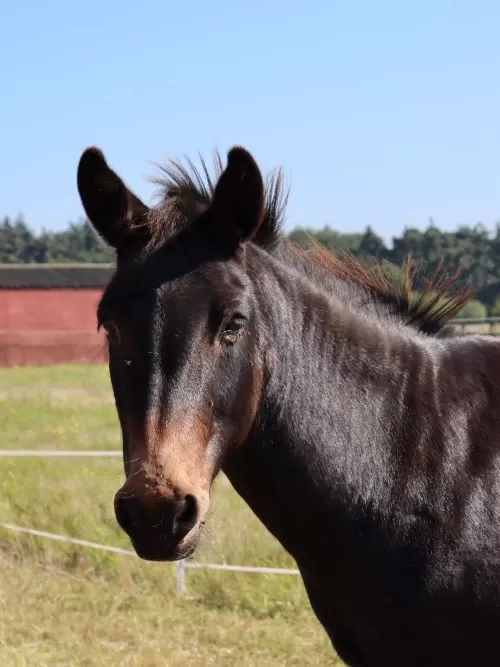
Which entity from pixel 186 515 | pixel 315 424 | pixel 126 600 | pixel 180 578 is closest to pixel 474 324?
pixel 180 578

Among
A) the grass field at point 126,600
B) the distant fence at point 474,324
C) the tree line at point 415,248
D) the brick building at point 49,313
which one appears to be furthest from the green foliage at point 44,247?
the grass field at point 126,600

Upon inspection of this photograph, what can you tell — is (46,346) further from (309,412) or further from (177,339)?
(177,339)

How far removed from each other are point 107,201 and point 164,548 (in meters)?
1.26

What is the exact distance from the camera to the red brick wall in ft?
116

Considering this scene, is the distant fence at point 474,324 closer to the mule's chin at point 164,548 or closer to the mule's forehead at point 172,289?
the mule's forehead at point 172,289

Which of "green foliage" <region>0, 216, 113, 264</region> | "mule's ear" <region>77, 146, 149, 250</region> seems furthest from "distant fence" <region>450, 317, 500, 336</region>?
"green foliage" <region>0, 216, 113, 264</region>

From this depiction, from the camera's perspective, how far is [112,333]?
9.88ft

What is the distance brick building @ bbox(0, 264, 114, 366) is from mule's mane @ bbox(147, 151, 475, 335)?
3116 cm

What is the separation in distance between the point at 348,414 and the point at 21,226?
11673 cm

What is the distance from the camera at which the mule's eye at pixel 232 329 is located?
293 centimetres

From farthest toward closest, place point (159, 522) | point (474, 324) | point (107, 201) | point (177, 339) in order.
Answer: point (474, 324)
point (107, 201)
point (177, 339)
point (159, 522)

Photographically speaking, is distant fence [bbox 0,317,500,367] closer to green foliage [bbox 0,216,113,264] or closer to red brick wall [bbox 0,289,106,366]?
red brick wall [bbox 0,289,106,366]

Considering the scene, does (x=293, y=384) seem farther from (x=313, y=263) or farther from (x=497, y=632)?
(x=497, y=632)

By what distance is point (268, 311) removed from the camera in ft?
10.4
